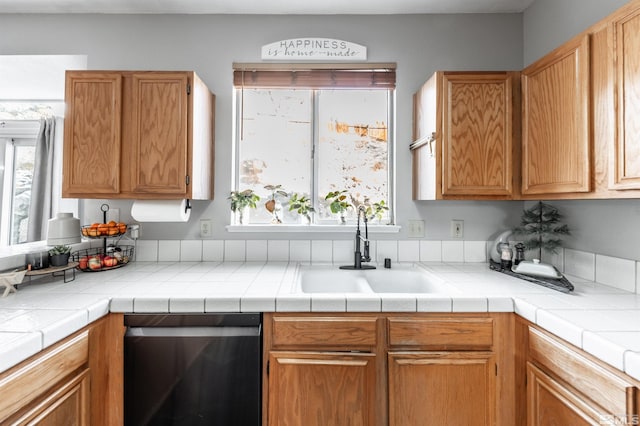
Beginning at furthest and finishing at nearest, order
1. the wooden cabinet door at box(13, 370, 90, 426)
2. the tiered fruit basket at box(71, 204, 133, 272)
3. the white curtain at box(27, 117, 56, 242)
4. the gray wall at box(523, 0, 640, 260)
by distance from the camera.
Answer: the white curtain at box(27, 117, 56, 242) → the tiered fruit basket at box(71, 204, 133, 272) → the gray wall at box(523, 0, 640, 260) → the wooden cabinet door at box(13, 370, 90, 426)

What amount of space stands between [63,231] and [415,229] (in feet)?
6.43

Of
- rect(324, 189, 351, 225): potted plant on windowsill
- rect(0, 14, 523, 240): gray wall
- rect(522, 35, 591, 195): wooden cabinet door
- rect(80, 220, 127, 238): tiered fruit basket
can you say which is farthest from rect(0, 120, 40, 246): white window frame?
rect(522, 35, 591, 195): wooden cabinet door

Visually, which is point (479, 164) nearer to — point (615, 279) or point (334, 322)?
point (615, 279)

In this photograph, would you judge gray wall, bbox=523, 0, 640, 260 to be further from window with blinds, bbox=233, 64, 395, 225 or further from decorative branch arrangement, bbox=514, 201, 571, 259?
window with blinds, bbox=233, 64, 395, 225

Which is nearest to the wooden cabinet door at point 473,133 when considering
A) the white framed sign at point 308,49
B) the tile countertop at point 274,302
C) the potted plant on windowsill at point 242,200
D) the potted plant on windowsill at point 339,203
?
the tile countertop at point 274,302

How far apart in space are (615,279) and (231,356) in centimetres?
169

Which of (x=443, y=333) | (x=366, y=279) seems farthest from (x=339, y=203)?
(x=443, y=333)

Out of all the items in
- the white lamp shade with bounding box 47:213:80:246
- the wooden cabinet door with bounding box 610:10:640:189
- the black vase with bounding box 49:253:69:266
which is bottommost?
the black vase with bounding box 49:253:69:266

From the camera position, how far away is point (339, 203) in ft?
6.86

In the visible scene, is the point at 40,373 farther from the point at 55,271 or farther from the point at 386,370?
the point at 386,370

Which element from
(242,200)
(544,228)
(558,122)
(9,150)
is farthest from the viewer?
(9,150)

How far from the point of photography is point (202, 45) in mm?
2135

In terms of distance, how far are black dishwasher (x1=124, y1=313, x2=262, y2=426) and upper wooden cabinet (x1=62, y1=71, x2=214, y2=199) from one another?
2.38 feet

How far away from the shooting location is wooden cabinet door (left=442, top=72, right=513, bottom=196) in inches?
68.2
